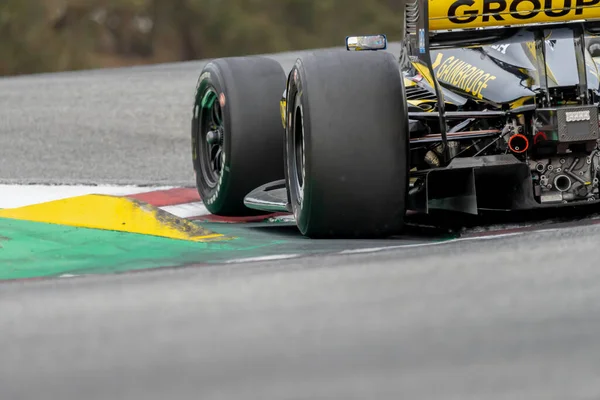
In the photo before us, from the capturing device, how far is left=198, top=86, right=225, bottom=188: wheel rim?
310 inches

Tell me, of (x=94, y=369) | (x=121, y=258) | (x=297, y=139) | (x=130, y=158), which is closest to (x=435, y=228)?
(x=297, y=139)

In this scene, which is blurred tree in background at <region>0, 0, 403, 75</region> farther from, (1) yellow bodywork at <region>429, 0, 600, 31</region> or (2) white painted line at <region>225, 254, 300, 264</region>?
(2) white painted line at <region>225, 254, 300, 264</region>

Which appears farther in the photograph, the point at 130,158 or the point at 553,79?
the point at 130,158

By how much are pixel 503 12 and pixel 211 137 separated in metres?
2.12

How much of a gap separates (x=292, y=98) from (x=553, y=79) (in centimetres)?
125

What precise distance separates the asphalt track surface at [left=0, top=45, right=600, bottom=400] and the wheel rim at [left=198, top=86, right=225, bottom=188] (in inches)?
119

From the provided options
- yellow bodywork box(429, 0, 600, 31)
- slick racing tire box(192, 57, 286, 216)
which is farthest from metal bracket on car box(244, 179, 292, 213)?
yellow bodywork box(429, 0, 600, 31)

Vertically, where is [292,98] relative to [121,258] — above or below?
above

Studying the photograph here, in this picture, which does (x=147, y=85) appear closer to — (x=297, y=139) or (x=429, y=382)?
(x=297, y=139)

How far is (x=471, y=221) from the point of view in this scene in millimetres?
6488

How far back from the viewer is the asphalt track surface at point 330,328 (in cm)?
302

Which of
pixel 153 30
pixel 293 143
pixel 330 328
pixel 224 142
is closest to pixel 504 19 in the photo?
pixel 293 143

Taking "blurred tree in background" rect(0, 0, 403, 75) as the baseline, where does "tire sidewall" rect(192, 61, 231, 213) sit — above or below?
below

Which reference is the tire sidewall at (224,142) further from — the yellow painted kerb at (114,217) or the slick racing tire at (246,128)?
the yellow painted kerb at (114,217)
